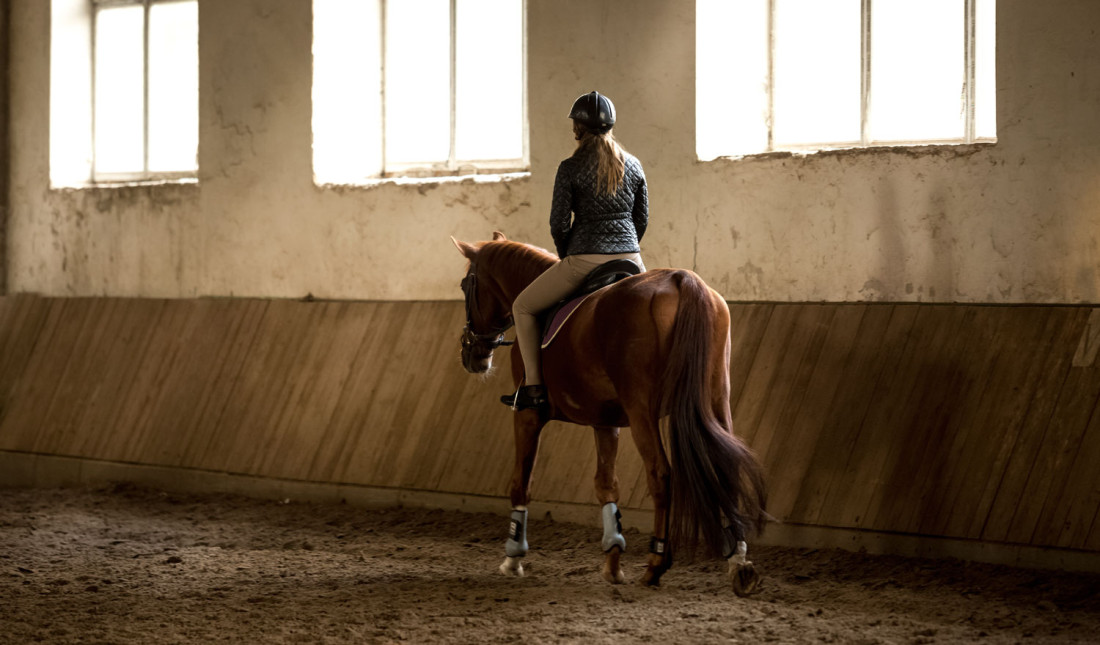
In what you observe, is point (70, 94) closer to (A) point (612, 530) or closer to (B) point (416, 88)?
(B) point (416, 88)

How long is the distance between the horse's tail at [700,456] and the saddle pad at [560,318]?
0.66 m

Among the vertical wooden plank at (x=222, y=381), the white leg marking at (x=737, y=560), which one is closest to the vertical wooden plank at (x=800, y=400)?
the white leg marking at (x=737, y=560)

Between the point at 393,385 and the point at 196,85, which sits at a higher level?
the point at 196,85

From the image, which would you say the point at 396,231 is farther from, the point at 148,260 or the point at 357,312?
the point at 148,260

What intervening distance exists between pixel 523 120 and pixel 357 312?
1.89 meters


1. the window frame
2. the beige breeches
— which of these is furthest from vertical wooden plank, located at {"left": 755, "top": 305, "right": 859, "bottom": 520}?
the window frame

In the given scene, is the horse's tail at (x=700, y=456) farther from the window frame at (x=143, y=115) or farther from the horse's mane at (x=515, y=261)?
the window frame at (x=143, y=115)

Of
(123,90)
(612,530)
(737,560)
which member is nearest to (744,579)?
(737,560)

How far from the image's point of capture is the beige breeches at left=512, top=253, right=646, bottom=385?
5.74 m

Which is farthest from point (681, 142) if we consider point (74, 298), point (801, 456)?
point (74, 298)

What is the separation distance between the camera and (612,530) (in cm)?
571

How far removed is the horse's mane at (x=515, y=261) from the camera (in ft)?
20.1

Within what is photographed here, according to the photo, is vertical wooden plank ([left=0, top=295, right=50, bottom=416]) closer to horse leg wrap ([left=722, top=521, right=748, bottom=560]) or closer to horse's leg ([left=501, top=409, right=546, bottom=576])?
horse's leg ([left=501, top=409, right=546, bottom=576])

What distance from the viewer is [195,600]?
561cm
